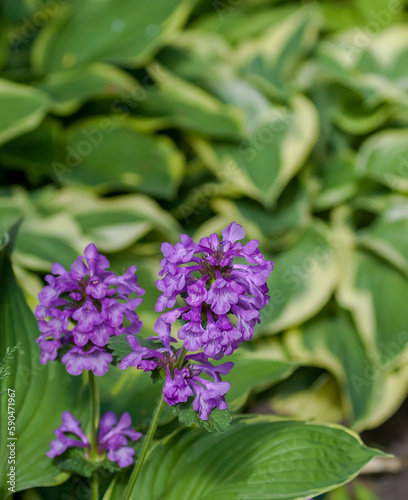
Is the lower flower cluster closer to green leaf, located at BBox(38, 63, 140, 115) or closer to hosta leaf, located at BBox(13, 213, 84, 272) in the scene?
hosta leaf, located at BBox(13, 213, 84, 272)

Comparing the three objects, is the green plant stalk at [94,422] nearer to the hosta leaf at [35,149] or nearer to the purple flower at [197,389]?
the purple flower at [197,389]

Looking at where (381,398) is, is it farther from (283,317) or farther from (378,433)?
(283,317)

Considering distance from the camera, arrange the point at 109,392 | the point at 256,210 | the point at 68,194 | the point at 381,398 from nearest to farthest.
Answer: the point at 109,392 < the point at 381,398 < the point at 68,194 < the point at 256,210

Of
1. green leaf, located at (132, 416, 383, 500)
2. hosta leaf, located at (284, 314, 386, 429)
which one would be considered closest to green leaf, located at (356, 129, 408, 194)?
hosta leaf, located at (284, 314, 386, 429)

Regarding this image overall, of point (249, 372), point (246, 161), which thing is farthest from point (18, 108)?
point (249, 372)

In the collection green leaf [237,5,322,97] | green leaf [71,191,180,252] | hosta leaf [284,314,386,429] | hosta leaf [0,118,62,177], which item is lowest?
hosta leaf [284,314,386,429]

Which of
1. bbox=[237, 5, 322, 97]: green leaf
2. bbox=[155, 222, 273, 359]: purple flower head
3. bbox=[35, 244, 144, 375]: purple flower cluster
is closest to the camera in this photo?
bbox=[155, 222, 273, 359]: purple flower head

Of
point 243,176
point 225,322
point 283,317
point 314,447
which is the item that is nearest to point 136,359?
point 225,322
